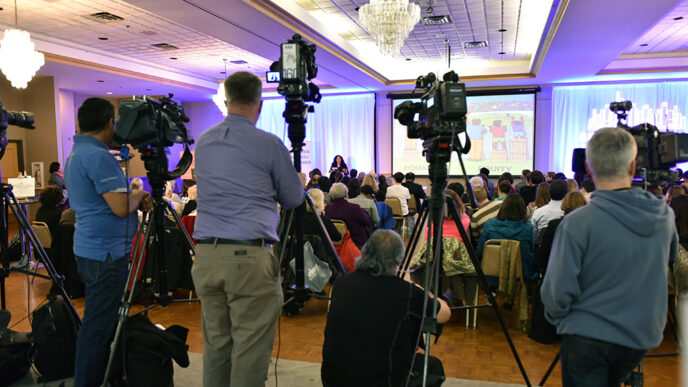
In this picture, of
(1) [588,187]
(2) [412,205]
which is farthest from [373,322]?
(2) [412,205]

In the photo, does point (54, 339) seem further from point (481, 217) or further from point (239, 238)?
point (481, 217)

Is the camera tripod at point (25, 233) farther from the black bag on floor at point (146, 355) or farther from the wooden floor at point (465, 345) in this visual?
the black bag on floor at point (146, 355)

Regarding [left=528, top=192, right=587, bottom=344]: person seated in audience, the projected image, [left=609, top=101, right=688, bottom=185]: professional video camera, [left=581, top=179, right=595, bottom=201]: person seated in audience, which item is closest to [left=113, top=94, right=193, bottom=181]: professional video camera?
[left=609, top=101, right=688, bottom=185]: professional video camera

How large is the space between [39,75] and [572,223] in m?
11.0

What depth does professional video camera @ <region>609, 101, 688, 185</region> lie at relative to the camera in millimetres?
2213

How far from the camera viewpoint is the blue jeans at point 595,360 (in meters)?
1.49

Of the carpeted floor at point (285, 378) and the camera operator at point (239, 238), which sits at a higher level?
the camera operator at point (239, 238)

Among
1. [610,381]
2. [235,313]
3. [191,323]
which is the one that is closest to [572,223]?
[610,381]

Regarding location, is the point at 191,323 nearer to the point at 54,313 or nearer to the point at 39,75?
the point at 54,313

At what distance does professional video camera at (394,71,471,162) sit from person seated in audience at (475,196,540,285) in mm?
1662

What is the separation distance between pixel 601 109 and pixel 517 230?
9.04 m

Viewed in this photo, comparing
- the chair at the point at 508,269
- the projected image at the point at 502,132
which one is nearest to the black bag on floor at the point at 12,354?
the chair at the point at 508,269

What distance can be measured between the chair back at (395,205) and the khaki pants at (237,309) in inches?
194

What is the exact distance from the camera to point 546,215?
4008 millimetres
